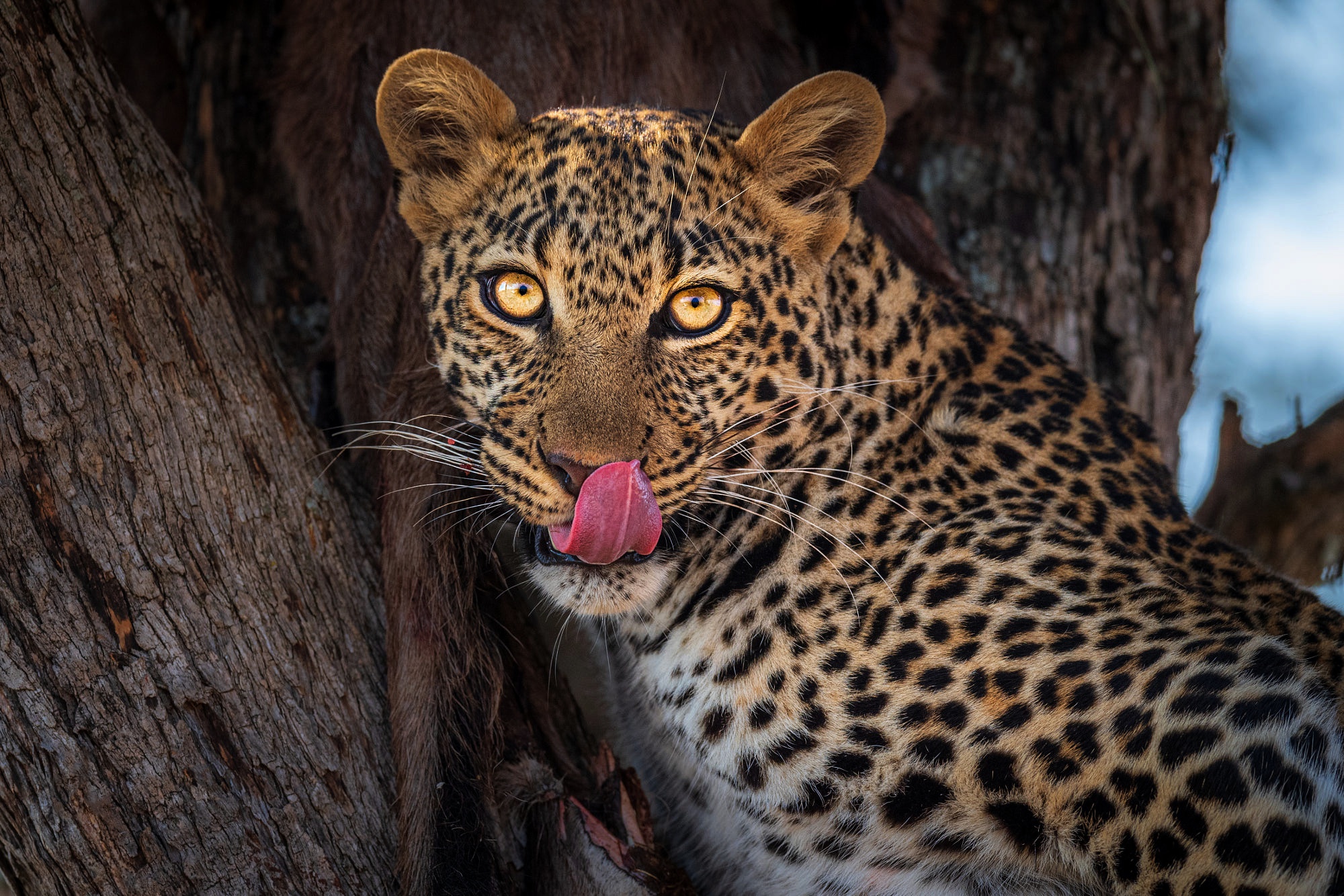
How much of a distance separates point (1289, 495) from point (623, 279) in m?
4.36

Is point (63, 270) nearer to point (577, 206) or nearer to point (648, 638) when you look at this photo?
point (577, 206)

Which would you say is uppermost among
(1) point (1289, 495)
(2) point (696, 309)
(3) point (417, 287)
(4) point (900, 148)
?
(4) point (900, 148)

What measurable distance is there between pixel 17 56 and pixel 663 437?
1803mm

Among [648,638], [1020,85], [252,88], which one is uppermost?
[1020,85]

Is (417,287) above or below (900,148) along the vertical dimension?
below

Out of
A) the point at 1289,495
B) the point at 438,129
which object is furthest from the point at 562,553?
the point at 1289,495

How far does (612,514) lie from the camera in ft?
8.97

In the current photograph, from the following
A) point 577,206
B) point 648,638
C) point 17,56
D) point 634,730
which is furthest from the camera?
point 634,730

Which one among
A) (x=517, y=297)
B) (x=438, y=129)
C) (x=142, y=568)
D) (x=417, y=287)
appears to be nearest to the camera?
(x=142, y=568)

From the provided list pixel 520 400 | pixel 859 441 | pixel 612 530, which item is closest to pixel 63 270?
pixel 520 400

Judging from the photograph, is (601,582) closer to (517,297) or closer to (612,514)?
(612,514)

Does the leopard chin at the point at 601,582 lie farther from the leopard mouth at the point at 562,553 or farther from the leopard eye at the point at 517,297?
the leopard eye at the point at 517,297

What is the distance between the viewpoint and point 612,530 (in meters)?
2.78

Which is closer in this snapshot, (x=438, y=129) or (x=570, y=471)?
(x=570, y=471)
